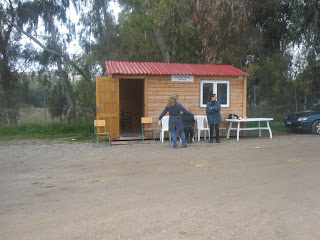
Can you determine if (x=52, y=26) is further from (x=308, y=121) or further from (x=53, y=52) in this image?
(x=308, y=121)

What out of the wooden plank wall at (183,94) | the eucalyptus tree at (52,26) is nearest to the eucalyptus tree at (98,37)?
the eucalyptus tree at (52,26)

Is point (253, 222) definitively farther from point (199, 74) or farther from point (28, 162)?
point (199, 74)

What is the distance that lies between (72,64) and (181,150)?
10193 millimetres

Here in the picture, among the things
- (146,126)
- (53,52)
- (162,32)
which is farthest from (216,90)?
(53,52)

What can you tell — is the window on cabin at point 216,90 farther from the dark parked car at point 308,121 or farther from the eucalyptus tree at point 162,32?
the eucalyptus tree at point 162,32

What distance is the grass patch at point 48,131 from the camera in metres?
12.8

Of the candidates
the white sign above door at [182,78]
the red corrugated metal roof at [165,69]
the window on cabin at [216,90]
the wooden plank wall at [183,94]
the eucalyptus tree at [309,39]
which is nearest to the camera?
the red corrugated metal roof at [165,69]

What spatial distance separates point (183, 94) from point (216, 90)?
1336mm

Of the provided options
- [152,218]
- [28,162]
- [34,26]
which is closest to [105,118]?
[28,162]

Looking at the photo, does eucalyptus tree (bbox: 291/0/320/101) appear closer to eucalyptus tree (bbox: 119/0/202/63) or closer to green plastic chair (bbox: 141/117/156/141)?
eucalyptus tree (bbox: 119/0/202/63)

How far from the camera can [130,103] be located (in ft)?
49.7

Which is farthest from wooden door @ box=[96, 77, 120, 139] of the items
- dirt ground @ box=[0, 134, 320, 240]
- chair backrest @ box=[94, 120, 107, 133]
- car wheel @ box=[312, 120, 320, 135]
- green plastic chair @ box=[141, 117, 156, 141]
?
car wheel @ box=[312, 120, 320, 135]

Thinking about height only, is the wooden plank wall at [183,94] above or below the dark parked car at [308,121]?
above

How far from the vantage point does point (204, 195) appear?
4.78 meters
